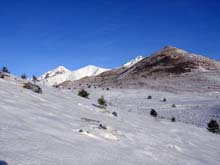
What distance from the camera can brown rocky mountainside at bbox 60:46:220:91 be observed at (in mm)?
53438

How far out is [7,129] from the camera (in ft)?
22.2

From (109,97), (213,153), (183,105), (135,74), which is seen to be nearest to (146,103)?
(183,105)

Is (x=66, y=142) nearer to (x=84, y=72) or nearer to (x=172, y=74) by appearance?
(x=172, y=74)

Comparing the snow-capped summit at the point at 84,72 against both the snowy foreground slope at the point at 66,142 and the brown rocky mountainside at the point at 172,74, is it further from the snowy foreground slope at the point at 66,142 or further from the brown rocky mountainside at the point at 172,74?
the snowy foreground slope at the point at 66,142

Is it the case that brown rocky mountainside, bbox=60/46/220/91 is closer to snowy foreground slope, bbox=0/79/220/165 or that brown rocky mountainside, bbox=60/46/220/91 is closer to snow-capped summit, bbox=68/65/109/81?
snowy foreground slope, bbox=0/79/220/165

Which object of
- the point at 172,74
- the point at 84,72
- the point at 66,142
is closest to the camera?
the point at 66,142

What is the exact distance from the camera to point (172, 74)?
217 ft

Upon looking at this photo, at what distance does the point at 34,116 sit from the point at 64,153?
9.52ft

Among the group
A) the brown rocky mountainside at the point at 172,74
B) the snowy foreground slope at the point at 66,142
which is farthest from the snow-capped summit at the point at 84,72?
the snowy foreground slope at the point at 66,142

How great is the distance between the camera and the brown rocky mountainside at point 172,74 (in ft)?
175

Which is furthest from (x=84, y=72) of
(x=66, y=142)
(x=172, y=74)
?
(x=66, y=142)

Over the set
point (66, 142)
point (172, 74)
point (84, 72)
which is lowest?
point (66, 142)

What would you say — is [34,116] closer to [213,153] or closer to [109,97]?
[213,153]

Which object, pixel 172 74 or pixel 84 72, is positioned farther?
pixel 84 72
